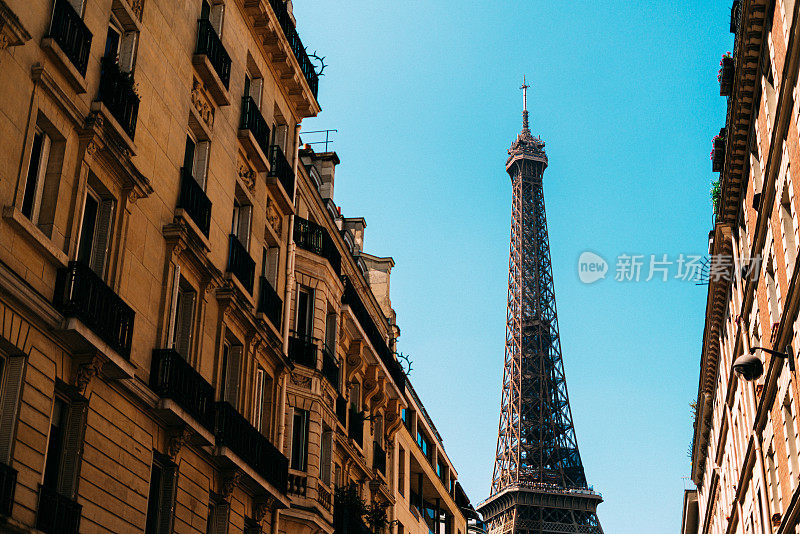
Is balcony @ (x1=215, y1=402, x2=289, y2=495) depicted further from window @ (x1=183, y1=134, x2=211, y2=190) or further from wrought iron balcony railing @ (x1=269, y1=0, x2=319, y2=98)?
wrought iron balcony railing @ (x1=269, y1=0, x2=319, y2=98)

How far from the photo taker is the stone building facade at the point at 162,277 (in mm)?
16156

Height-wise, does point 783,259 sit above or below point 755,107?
below

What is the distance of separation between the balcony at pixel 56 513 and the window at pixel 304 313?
15.7m

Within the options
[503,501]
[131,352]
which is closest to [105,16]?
[131,352]

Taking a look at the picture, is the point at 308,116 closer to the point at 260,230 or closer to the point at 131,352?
the point at 260,230

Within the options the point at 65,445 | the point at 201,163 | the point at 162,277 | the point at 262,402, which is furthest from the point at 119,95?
the point at 262,402

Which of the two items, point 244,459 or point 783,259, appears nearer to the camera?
point 244,459

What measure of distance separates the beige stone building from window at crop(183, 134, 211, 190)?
510 inches

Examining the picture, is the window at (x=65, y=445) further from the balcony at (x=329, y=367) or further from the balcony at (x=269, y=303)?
the balcony at (x=329, y=367)

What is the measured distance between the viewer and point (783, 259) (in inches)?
1056

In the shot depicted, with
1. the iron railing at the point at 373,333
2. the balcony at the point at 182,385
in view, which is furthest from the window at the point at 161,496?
the iron railing at the point at 373,333

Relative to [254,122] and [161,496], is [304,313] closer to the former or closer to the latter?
[254,122]

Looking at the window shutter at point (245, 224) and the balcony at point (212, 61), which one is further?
the window shutter at point (245, 224)

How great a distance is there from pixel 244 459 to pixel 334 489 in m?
11.0
